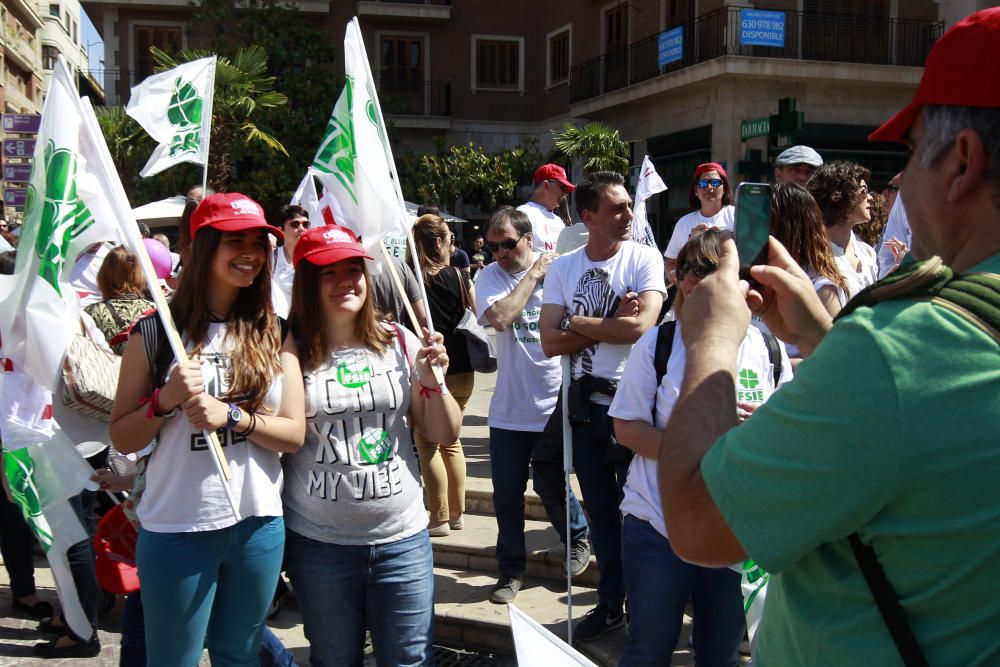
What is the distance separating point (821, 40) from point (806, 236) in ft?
69.0

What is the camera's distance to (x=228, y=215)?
3.42 meters

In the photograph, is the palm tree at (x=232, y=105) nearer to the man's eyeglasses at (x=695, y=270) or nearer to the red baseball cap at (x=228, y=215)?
the red baseball cap at (x=228, y=215)

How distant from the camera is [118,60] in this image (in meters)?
30.5

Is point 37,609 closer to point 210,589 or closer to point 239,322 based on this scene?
point 210,589

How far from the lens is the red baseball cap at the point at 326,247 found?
3432 mm

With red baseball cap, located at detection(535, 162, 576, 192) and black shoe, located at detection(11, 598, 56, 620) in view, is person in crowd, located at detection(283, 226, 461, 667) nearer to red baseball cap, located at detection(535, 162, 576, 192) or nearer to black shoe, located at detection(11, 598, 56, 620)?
black shoe, located at detection(11, 598, 56, 620)

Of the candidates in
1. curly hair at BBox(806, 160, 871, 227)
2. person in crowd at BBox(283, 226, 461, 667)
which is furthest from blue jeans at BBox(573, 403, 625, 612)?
curly hair at BBox(806, 160, 871, 227)

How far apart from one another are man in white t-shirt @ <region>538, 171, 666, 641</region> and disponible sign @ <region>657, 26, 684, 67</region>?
63.1ft

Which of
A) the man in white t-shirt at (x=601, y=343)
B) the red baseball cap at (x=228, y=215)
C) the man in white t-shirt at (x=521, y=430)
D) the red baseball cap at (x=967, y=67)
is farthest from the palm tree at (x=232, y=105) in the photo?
the red baseball cap at (x=967, y=67)

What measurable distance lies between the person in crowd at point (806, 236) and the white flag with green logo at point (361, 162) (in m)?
1.56

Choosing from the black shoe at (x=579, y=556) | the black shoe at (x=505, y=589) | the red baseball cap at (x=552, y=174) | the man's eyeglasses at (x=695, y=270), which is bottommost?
the black shoe at (x=505, y=589)

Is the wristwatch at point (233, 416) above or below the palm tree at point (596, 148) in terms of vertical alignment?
below

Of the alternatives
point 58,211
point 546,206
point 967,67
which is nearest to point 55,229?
point 58,211

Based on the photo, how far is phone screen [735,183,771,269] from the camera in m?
1.73
